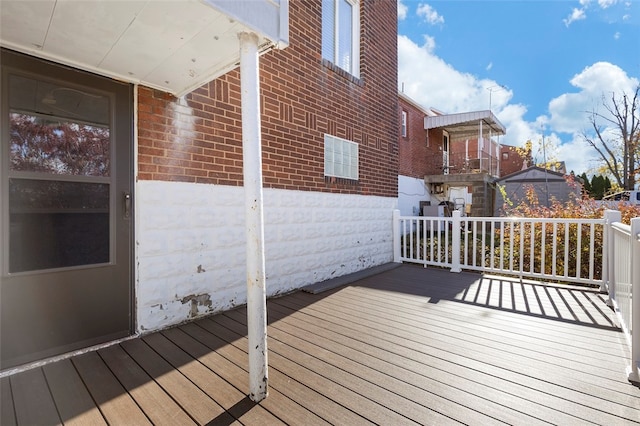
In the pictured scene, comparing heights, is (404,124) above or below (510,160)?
below

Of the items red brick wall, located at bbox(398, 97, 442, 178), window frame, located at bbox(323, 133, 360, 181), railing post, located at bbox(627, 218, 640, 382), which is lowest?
railing post, located at bbox(627, 218, 640, 382)

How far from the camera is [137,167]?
8.70 ft

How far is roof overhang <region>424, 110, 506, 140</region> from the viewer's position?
12055 millimetres

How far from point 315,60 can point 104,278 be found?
3.82 metres

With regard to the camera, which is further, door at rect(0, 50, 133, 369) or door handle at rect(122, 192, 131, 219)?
door handle at rect(122, 192, 131, 219)

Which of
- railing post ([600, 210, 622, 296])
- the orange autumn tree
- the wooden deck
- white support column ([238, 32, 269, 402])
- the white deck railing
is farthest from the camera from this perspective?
the orange autumn tree

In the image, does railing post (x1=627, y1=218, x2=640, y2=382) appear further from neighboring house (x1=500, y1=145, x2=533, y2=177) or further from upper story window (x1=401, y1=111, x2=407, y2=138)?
neighboring house (x1=500, y1=145, x2=533, y2=177)

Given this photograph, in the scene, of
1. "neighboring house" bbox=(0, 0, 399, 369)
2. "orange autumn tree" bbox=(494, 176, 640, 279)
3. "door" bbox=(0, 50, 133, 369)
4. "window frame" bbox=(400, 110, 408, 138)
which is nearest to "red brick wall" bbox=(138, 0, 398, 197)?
"neighboring house" bbox=(0, 0, 399, 369)

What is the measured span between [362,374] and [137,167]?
248cm

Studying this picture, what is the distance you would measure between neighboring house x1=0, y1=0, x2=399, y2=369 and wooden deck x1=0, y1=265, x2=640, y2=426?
380mm

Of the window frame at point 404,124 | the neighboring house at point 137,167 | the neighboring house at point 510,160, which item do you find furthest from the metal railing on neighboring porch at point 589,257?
the neighboring house at point 510,160

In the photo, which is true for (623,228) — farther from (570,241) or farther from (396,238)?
(396,238)

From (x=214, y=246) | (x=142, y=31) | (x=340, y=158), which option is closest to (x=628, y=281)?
(x=214, y=246)

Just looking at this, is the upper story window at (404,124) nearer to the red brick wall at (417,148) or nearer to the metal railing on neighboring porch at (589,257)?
the red brick wall at (417,148)
